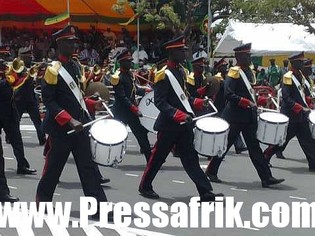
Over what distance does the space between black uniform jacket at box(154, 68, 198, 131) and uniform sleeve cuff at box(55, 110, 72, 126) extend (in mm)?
1552

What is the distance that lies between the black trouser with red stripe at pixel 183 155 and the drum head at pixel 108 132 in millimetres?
849

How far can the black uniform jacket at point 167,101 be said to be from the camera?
31.1ft

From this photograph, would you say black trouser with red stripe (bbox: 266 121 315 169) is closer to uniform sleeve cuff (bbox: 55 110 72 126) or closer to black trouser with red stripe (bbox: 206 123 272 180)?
black trouser with red stripe (bbox: 206 123 272 180)

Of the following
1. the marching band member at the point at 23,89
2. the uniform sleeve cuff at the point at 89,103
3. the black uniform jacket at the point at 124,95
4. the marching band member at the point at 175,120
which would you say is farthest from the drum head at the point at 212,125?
the marching band member at the point at 23,89

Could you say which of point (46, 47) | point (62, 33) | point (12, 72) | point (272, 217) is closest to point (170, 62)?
point (62, 33)

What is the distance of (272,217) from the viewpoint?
8836mm

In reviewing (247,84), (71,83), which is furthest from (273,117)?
(71,83)

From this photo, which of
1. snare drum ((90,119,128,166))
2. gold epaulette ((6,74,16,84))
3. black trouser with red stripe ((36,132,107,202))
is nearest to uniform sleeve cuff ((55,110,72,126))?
black trouser with red stripe ((36,132,107,202))

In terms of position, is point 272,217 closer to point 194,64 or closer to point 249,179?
point 249,179

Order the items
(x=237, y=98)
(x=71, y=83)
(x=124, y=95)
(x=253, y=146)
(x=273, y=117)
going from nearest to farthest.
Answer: (x=71, y=83)
(x=237, y=98)
(x=253, y=146)
(x=273, y=117)
(x=124, y=95)

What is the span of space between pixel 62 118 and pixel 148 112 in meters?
5.03

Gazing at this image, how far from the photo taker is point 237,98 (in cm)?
1073

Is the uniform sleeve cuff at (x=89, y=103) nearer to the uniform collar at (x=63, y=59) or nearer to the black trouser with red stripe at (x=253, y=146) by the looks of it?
the uniform collar at (x=63, y=59)

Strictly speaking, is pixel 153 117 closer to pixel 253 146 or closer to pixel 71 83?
pixel 253 146
